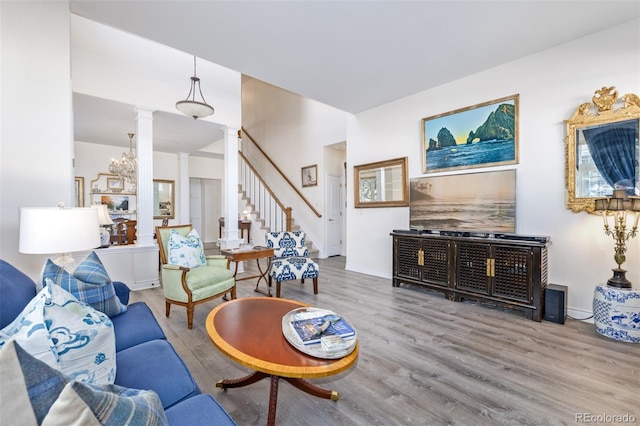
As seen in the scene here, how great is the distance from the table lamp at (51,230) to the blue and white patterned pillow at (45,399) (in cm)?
175

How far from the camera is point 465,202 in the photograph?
3785mm

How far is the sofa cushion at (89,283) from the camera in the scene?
1.51 metres

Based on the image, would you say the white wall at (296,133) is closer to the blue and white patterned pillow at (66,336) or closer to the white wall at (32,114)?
the white wall at (32,114)

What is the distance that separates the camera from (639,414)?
1637mm

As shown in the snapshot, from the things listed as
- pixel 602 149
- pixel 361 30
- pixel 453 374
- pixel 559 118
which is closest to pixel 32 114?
pixel 361 30

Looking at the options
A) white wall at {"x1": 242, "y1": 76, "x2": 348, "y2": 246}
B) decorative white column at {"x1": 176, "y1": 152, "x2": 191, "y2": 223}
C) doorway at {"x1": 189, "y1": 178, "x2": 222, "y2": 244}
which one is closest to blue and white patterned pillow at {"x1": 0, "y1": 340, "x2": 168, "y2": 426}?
white wall at {"x1": 242, "y1": 76, "x2": 348, "y2": 246}

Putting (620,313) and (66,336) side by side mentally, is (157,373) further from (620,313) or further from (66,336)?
(620,313)

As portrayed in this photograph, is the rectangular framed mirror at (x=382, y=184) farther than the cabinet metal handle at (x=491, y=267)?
Yes

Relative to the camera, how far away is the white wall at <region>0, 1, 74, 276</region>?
7.46 ft

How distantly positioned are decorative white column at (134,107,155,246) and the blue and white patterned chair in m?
1.93

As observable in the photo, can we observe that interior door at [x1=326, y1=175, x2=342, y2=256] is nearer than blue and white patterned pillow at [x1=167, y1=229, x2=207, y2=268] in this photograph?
No

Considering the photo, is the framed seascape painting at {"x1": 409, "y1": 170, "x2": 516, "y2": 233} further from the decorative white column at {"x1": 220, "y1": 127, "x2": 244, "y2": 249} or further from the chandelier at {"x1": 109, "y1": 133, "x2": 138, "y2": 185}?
the chandelier at {"x1": 109, "y1": 133, "x2": 138, "y2": 185}

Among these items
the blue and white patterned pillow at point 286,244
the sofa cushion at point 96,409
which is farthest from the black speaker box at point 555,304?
the sofa cushion at point 96,409

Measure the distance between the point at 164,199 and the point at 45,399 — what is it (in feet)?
27.0
